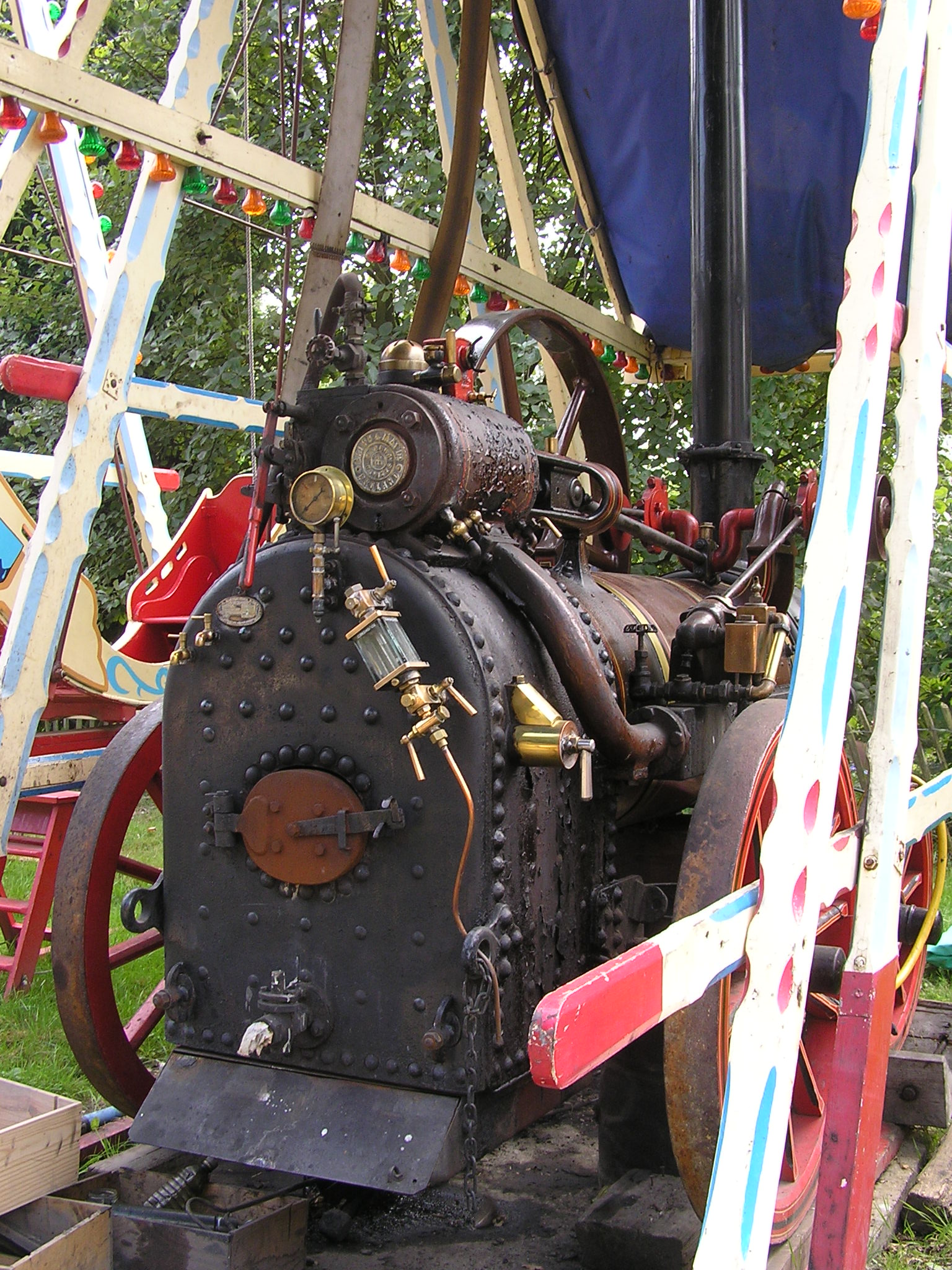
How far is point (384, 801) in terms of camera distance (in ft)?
7.57

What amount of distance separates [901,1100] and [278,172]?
3.07 meters

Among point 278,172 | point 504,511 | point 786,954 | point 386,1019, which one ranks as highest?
point 278,172

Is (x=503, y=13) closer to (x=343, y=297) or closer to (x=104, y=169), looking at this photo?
(x=104, y=169)

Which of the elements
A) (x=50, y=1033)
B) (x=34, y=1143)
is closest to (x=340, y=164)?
(x=34, y=1143)

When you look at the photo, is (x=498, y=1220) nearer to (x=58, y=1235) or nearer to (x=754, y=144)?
(x=58, y=1235)

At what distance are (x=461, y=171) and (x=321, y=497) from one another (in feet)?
6.17

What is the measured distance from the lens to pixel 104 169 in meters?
10.8

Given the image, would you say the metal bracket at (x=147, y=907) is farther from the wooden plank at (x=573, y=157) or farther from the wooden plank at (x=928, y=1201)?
the wooden plank at (x=573, y=157)

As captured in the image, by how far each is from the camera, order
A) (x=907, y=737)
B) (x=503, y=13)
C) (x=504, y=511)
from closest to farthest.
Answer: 1. (x=907, y=737)
2. (x=504, y=511)
3. (x=503, y=13)

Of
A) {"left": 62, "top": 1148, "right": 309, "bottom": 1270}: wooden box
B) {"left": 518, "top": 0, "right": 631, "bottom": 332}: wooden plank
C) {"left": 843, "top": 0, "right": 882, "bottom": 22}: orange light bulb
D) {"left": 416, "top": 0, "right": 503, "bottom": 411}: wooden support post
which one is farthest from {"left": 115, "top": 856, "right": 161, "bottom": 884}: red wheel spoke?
{"left": 518, "top": 0, "right": 631, "bottom": 332}: wooden plank

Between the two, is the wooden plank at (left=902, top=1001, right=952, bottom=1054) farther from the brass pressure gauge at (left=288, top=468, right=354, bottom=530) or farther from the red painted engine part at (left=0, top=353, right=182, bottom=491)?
the red painted engine part at (left=0, top=353, right=182, bottom=491)

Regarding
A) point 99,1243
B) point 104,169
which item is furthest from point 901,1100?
point 104,169

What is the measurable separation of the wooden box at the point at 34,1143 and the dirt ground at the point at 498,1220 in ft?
1.73

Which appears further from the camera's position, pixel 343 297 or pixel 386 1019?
pixel 343 297
